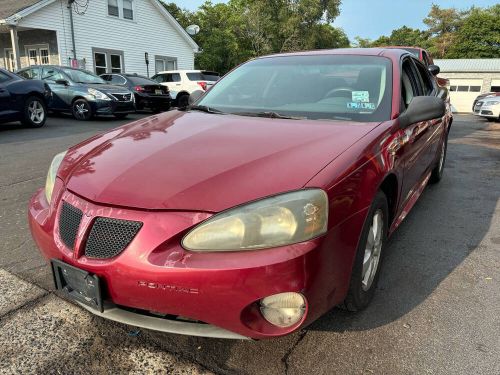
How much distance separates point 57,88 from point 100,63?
28.5 ft

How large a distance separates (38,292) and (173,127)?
4.40 feet

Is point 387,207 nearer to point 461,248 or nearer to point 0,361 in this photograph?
point 461,248

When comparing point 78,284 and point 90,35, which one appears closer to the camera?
point 78,284

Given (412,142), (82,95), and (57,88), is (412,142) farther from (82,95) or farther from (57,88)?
(57,88)

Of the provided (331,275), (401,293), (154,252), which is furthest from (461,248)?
(154,252)

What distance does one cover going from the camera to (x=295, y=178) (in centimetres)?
189

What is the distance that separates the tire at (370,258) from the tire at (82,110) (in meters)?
10.4

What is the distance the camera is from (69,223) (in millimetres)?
2020

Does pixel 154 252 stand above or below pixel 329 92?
below

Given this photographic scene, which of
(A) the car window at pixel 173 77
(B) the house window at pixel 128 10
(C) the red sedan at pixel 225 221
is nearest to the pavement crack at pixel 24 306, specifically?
(C) the red sedan at pixel 225 221

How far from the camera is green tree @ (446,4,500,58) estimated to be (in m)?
53.4

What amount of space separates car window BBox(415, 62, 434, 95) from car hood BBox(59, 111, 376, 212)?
75.9 inches

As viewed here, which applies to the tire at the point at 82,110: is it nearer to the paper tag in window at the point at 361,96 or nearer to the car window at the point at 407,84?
the car window at the point at 407,84

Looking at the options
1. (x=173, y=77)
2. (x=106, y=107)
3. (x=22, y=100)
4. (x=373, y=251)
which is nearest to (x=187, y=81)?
(x=173, y=77)
